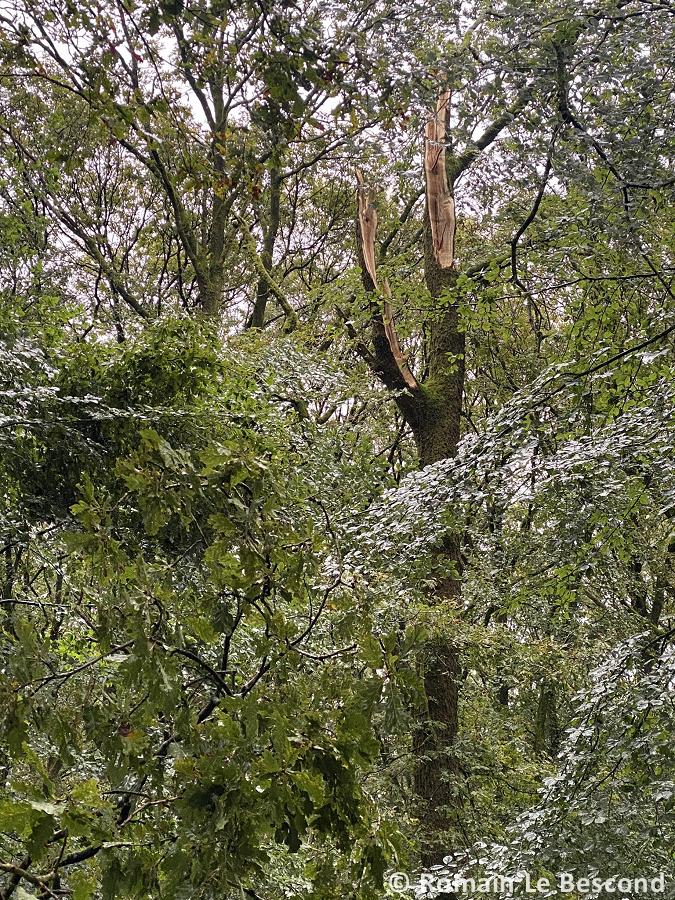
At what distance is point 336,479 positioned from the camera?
20.5ft

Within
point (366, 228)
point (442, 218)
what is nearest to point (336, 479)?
point (366, 228)

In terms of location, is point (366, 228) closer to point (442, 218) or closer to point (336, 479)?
point (442, 218)

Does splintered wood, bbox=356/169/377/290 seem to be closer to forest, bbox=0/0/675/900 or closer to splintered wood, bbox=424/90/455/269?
forest, bbox=0/0/675/900

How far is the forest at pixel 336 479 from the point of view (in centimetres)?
109

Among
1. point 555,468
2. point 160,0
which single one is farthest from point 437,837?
point 160,0

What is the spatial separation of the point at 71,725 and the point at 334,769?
0.40 m

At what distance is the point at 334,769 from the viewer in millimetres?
1110

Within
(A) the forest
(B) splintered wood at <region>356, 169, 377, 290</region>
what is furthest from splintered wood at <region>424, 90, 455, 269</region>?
(B) splintered wood at <region>356, 169, 377, 290</region>

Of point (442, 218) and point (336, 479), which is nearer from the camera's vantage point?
point (336, 479)

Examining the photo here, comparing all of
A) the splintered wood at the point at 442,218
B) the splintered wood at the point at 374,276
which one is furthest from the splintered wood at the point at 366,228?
the splintered wood at the point at 442,218

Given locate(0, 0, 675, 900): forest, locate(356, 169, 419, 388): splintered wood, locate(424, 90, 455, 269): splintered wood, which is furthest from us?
locate(424, 90, 455, 269): splintered wood

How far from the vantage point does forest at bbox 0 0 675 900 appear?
109 cm

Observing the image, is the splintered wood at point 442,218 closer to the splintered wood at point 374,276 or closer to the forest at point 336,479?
the forest at point 336,479

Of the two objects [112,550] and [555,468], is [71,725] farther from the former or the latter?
[555,468]
